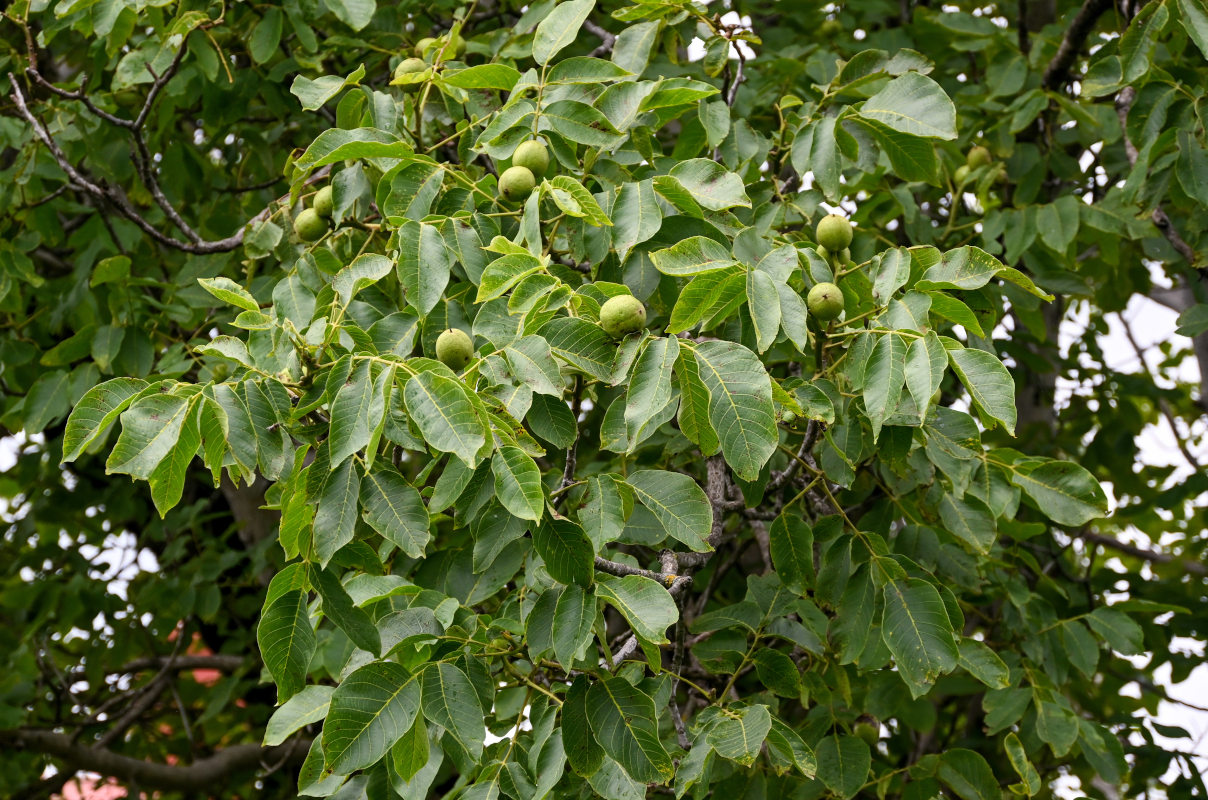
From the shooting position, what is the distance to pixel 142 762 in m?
3.57

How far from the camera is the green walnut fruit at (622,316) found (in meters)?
1.56

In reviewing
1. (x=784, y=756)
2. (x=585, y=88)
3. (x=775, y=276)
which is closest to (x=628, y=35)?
(x=585, y=88)

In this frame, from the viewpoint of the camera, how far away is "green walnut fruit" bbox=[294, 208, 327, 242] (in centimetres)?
219

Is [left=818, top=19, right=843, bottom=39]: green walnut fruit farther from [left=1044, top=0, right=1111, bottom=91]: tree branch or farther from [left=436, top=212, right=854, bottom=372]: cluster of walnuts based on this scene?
[left=436, top=212, right=854, bottom=372]: cluster of walnuts

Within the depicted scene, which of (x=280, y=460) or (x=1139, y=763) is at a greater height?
(x=280, y=460)

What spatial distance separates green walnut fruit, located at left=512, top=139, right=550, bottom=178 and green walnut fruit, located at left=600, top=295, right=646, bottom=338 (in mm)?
408

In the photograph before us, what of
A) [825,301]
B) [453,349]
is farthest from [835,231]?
[453,349]

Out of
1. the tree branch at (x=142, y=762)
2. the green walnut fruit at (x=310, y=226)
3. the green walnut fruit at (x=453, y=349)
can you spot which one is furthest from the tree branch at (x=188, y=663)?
the green walnut fruit at (x=453, y=349)

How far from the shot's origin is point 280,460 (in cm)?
156

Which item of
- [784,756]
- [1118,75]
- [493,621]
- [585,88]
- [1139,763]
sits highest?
[585,88]

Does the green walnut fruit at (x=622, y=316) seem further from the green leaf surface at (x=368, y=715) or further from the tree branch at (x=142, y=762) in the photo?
the tree branch at (x=142, y=762)

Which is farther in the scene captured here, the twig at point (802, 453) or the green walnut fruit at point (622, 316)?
the twig at point (802, 453)

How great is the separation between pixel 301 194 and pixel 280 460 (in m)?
0.95

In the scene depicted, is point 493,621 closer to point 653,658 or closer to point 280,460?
point 653,658
